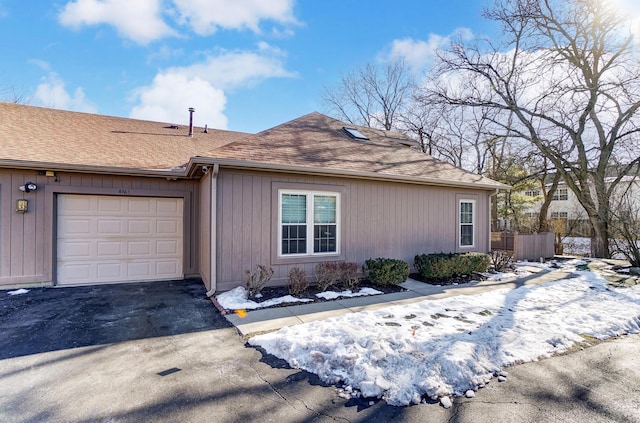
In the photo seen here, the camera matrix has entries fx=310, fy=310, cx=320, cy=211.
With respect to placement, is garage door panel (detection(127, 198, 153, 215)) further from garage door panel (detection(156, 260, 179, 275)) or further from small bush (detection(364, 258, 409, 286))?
small bush (detection(364, 258, 409, 286))

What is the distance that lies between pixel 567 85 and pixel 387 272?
12429mm

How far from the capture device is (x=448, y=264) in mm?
7789

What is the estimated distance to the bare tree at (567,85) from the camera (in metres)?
12.2

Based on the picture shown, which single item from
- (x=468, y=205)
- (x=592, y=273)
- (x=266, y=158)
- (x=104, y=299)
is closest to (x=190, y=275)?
(x=104, y=299)

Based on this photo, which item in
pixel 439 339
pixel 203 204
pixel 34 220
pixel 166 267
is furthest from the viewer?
pixel 166 267

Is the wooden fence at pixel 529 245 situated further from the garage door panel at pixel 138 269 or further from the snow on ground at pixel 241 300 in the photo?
the garage door panel at pixel 138 269

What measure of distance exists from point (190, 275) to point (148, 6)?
669 cm

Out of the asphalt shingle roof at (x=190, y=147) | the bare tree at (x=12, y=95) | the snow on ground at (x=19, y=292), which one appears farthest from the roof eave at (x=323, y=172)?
the bare tree at (x=12, y=95)

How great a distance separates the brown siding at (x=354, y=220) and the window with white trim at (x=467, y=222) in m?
0.17

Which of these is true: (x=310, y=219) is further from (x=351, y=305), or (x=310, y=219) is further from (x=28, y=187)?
(x=28, y=187)

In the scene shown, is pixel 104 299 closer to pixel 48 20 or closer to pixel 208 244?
pixel 208 244

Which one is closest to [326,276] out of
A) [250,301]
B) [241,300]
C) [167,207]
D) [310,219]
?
[310,219]

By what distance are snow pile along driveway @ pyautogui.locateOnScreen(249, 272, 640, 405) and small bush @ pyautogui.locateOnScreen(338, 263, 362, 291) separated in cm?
152

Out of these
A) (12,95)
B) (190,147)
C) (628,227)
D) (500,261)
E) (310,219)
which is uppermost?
(12,95)
